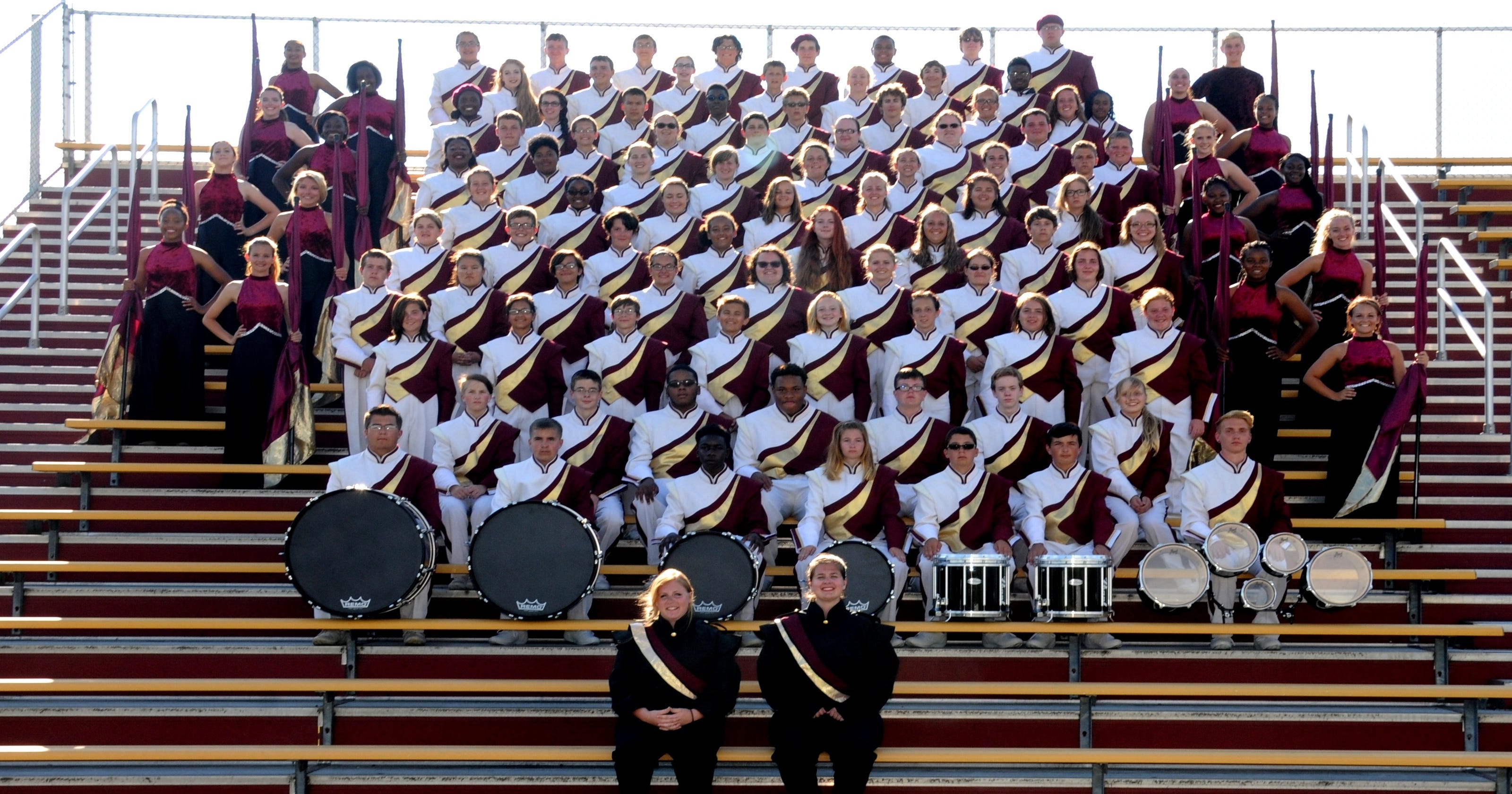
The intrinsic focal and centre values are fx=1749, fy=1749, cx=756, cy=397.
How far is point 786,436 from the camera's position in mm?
9141

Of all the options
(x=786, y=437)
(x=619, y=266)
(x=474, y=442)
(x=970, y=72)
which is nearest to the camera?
(x=474, y=442)

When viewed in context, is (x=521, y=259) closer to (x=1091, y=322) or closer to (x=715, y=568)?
(x=1091, y=322)

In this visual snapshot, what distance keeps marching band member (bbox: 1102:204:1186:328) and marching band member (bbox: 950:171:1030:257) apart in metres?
0.71

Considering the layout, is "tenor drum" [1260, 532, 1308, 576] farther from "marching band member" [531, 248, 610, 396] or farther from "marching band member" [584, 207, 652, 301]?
"marching band member" [584, 207, 652, 301]

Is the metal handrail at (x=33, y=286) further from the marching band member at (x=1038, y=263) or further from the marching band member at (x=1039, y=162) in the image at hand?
the marching band member at (x=1039, y=162)

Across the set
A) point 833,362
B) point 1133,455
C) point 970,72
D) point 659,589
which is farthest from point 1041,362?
point 970,72

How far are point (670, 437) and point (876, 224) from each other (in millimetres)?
2788

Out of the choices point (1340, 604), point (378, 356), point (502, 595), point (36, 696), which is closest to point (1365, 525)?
point (1340, 604)

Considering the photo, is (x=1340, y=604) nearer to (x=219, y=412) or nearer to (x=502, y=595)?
(x=502, y=595)

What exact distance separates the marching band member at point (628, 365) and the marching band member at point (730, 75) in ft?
15.7

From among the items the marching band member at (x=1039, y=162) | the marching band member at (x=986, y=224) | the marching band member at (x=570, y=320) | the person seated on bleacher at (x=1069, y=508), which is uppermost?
the marching band member at (x=1039, y=162)

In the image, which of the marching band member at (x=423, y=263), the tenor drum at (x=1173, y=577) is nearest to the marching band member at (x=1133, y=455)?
the tenor drum at (x=1173, y=577)

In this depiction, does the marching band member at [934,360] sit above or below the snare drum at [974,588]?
above

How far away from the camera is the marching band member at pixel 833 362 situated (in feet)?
31.4
